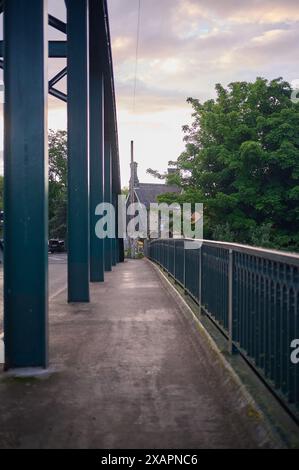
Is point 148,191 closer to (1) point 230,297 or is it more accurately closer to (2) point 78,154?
(2) point 78,154

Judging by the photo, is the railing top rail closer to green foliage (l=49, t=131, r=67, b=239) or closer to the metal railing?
the metal railing

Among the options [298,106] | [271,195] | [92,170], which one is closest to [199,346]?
[92,170]

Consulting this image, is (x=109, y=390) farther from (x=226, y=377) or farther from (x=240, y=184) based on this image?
(x=240, y=184)

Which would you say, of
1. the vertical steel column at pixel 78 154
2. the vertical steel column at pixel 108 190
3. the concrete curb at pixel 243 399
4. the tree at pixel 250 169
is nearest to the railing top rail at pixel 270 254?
the concrete curb at pixel 243 399

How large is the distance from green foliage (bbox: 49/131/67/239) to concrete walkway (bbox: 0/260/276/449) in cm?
5221

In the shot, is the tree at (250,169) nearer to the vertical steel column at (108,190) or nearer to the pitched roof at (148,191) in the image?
the vertical steel column at (108,190)

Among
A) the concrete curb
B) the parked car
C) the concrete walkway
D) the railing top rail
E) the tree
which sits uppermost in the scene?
the tree

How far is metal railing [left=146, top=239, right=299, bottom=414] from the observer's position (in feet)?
10.8

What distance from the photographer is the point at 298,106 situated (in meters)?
30.2

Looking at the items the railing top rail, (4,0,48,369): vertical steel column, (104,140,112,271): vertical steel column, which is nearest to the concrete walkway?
(4,0,48,369): vertical steel column

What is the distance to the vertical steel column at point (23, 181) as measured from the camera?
4.88 metres

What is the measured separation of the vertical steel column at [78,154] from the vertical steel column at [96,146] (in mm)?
3447

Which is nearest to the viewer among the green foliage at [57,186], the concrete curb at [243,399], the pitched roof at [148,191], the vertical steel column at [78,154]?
the concrete curb at [243,399]

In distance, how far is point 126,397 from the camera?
13.5 ft
